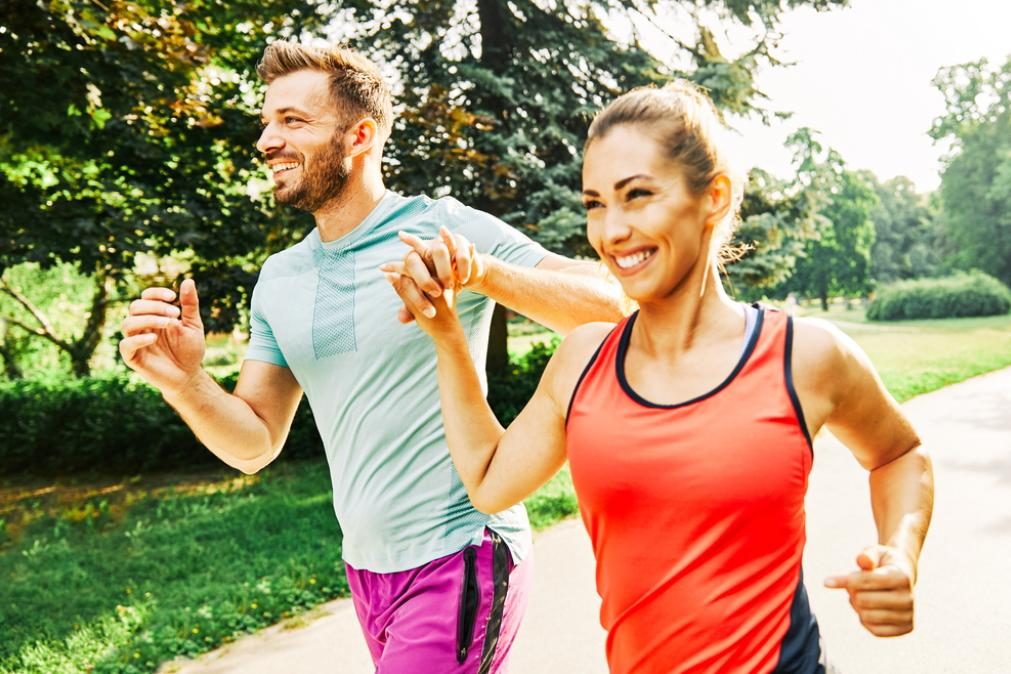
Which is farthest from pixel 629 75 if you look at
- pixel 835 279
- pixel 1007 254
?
pixel 835 279

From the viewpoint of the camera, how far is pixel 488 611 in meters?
2.19

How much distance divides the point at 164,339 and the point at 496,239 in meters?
0.93

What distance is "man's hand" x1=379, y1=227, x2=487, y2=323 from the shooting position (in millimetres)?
1686

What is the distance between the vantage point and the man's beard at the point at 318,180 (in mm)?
2383

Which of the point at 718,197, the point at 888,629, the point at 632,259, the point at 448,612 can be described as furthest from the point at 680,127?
the point at 448,612

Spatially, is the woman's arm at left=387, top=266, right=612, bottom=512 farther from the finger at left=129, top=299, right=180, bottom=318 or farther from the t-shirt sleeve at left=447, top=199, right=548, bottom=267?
the finger at left=129, top=299, right=180, bottom=318

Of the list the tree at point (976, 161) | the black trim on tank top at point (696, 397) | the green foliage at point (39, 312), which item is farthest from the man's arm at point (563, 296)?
the tree at point (976, 161)

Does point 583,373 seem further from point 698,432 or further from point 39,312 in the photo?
point 39,312

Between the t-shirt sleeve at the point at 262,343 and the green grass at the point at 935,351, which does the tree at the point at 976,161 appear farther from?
the t-shirt sleeve at the point at 262,343

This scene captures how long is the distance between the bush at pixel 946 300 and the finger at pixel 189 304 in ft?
146

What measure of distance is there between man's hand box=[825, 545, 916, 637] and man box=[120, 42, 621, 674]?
951 millimetres

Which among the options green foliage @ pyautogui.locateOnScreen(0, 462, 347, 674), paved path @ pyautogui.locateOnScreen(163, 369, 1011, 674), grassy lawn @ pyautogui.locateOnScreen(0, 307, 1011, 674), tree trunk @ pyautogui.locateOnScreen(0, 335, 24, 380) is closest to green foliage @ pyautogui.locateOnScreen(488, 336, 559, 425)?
grassy lawn @ pyautogui.locateOnScreen(0, 307, 1011, 674)

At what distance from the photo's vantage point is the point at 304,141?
2.38m

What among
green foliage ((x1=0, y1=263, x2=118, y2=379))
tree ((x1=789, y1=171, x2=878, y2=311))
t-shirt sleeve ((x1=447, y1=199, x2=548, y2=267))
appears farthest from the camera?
tree ((x1=789, y1=171, x2=878, y2=311))
